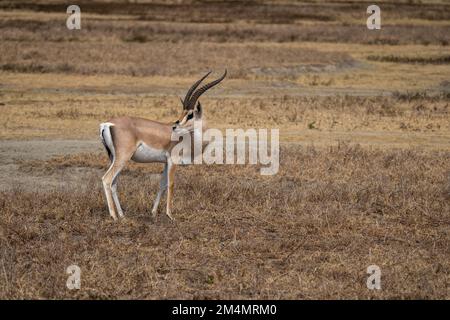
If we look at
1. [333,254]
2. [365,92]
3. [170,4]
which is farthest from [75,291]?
[170,4]

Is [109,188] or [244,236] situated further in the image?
[109,188]

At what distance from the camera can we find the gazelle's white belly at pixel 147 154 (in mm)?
9422

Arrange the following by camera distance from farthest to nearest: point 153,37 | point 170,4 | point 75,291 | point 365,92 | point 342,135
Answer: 1. point 170,4
2. point 153,37
3. point 365,92
4. point 342,135
5. point 75,291

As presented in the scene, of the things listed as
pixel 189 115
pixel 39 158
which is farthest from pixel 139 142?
pixel 39 158

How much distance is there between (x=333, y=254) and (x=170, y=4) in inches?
2194

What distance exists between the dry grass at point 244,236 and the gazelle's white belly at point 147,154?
2.49 feet

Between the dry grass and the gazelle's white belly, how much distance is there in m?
0.76

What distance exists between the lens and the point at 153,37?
1464 inches

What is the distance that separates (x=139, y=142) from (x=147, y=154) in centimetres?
20

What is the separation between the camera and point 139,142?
937 cm

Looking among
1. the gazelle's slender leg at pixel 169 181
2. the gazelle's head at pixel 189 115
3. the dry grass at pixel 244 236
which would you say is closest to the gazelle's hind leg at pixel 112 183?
the dry grass at pixel 244 236

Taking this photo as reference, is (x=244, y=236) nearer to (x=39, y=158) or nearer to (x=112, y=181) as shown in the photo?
(x=112, y=181)

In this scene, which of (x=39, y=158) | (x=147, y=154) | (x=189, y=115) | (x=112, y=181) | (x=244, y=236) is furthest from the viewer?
(x=39, y=158)
